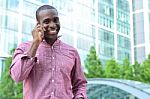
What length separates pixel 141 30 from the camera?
44.6 meters

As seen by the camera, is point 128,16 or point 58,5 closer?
point 58,5

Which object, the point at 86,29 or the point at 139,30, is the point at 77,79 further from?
the point at 139,30

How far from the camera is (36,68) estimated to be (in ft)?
6.49

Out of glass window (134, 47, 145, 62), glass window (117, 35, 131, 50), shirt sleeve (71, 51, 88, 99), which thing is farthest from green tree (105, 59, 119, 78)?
glass window (134, 47, 145, 62)

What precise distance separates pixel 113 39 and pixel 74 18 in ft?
19.7

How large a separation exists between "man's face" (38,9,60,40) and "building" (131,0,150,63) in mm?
42425

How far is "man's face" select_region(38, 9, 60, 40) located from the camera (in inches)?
78.2

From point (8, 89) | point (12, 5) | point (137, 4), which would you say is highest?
point (137, 4)

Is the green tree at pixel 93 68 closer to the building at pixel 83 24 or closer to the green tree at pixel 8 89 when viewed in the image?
the green tree at pixel 8 89

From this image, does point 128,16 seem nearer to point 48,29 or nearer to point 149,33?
point 149,33

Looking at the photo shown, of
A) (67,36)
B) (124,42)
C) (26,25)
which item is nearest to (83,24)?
(67,36)

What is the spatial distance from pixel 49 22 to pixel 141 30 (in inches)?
1702

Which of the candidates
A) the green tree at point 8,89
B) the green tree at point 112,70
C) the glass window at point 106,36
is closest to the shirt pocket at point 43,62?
the green tree at point 8,89

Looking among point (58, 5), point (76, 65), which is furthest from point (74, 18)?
point (76, 65)
